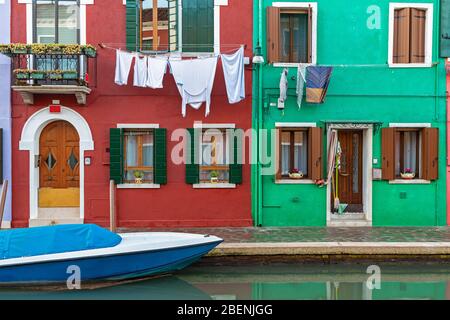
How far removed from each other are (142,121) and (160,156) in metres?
0.90

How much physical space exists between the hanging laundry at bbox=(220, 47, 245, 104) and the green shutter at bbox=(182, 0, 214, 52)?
0.70 m

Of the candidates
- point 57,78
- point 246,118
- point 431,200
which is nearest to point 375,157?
point 431,200

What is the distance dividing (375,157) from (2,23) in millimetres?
8920

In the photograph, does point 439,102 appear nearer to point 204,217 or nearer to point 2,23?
point 204,217

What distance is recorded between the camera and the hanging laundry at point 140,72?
10.2m

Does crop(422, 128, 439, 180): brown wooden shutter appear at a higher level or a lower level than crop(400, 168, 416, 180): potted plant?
higher

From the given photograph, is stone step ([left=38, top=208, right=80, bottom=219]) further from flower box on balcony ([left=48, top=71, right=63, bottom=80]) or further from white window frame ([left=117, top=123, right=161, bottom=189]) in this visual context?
flower box on balcony ([left=48, top=71, right=63, bottom=80])

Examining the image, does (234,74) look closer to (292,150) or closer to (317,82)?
(317,82)

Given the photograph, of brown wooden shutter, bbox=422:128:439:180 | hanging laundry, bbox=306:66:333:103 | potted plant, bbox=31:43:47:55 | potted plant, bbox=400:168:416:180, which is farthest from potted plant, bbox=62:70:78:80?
brown wooden shutter, bbox=422:128:439:180

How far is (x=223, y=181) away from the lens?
10984 mm

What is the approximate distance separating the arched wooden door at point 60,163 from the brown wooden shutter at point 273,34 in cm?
482

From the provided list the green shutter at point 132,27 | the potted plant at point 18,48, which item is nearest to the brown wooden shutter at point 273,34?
the green shutter at point 132,27

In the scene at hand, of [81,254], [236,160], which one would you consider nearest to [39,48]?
[236,160]

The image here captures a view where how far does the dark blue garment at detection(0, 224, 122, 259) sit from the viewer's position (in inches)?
282
